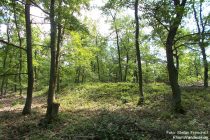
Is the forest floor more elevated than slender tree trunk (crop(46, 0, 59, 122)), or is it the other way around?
slender tree trunk (crop(46, 0, 59, 122))

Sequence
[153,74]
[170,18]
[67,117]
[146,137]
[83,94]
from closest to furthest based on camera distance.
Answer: [146,137] < [170,18] < [67,117] < [83,94] < [153,74]

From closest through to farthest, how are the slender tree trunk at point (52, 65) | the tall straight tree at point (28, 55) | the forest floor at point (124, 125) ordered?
the forest floor at point (124, 125)
the slender tree trunk at point (52, 65)
the tall straight tree at point (28, 55)

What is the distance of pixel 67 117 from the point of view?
11.2 meters

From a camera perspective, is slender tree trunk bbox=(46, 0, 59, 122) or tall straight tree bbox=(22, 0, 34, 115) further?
tall straight tree bbox=(22, 0, 34, 115)

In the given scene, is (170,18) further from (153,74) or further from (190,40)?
(153,74)

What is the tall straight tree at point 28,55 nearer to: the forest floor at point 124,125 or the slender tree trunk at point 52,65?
the forest floor at point 124,125

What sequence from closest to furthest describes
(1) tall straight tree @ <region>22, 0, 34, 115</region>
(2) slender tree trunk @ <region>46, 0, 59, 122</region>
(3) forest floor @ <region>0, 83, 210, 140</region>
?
(3) forest floor @ <region>0, 83, 210, 140</region> < (2) slender tree trunk @ <region>46, 0, 59, 122</region> < (1) tall straight tree @ <region>22, 0, 34, 115</region>

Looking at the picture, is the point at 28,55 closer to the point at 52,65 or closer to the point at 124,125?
the point at 52,65

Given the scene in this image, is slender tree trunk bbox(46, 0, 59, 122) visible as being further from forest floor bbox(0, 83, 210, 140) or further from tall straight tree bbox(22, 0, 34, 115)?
tall straight tree bbox(22, 0, 34, 115)

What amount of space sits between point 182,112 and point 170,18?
4.80 metres

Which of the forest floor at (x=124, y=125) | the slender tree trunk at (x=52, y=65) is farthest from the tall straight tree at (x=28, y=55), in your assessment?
the slender tree trunk at (x=52, y=65)

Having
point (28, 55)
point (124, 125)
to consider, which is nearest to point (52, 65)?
point (28, 55)

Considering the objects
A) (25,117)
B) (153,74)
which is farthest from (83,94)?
(153,74)

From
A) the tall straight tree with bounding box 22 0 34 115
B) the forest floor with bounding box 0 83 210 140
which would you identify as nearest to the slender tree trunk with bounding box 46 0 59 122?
the forest floor with bounding box 0 83 210 140
